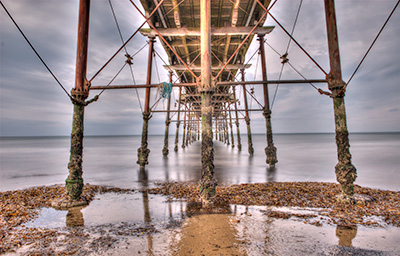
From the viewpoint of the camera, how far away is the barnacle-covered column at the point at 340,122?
4.86m

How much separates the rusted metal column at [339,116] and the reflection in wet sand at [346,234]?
164 cm

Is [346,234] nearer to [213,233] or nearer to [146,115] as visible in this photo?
[213,233]

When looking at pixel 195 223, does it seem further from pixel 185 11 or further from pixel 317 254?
pixel 185 11

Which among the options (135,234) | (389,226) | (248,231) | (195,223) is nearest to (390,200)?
(389,226)

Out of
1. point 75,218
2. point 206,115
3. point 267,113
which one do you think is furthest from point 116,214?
point 267,113

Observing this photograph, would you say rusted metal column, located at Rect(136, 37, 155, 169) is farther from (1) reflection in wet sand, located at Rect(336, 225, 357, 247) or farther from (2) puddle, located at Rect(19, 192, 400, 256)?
(1) reflection in wet sand, located at Rect(336, 225, 357, 247)

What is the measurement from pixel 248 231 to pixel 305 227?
1076 millimetres

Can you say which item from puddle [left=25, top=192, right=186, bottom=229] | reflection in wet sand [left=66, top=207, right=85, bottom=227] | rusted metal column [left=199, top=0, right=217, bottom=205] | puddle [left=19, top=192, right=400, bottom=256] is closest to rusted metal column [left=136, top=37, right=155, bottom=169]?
puddle [left=25, top=192, right=186, bottom=229]

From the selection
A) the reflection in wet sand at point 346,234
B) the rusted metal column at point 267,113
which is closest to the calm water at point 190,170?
the rusted metal column at point 267,113

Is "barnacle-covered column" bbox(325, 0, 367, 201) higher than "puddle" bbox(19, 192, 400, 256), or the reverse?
"barnacle-covered column" bbox(325, 0, 367, 201)

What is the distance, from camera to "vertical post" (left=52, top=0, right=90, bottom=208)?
16.5 ft

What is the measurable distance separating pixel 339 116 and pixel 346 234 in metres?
2.96

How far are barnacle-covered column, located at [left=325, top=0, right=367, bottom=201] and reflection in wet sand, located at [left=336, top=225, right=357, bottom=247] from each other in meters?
1.59

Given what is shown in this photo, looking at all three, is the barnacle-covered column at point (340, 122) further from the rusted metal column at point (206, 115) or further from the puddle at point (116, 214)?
the puddle at point (116, 214)
